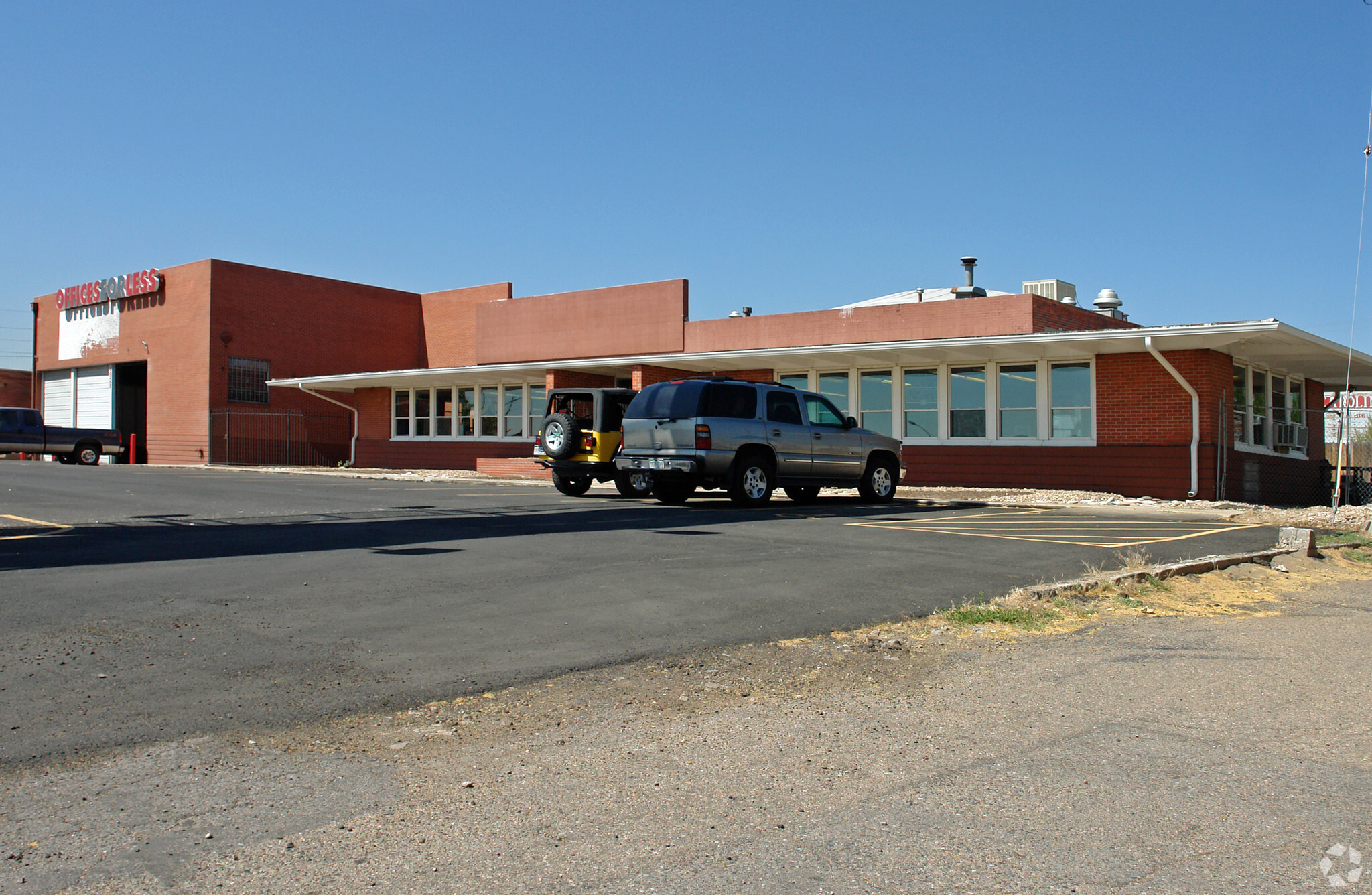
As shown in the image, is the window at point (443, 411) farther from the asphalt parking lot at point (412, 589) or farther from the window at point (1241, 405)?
the window at point (1241, 405)

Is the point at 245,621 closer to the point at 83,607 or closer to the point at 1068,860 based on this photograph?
the point at 83,607

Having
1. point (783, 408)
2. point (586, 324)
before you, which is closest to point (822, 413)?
point (783, 408)

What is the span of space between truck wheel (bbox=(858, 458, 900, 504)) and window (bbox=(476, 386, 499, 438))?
54.8 feet

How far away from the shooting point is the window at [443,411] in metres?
34.3

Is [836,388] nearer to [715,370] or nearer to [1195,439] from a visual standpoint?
[715,370]

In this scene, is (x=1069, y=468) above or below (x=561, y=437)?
below

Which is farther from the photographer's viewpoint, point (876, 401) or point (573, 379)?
point (573, 379)

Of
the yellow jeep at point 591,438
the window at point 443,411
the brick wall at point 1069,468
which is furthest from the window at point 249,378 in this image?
the brick wall at point 1069,468

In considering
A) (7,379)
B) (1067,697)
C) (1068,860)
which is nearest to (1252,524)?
(1067,697)

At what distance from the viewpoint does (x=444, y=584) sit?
8188mm

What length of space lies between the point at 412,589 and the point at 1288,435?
23.5m

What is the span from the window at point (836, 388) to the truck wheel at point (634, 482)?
8024mm

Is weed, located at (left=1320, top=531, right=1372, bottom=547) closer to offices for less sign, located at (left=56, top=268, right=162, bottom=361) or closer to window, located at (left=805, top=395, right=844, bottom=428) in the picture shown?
window, located at (left=805, top=395, right=844, bottom=428)

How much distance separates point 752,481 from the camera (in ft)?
54.0
